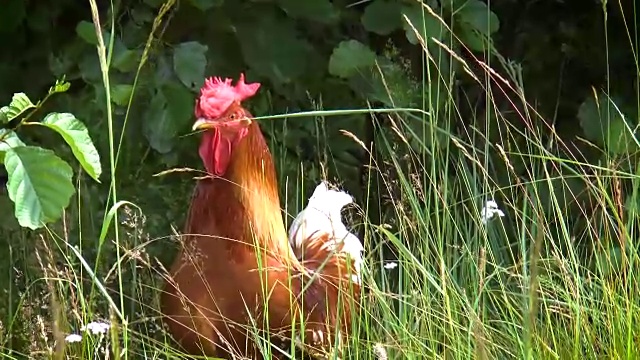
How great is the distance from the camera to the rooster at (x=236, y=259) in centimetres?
170

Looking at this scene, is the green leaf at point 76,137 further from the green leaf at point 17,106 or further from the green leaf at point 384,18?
the green leaf at point 384,18

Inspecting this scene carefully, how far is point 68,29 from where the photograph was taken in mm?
2326

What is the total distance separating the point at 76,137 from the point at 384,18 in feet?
3.75

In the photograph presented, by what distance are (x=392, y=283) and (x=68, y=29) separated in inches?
38.6

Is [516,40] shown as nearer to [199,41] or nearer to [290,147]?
[290,147]

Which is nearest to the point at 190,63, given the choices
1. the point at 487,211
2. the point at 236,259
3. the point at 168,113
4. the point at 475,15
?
the point at 168,113

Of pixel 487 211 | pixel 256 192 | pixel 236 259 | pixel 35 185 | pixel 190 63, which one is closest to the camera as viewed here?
pixel 35 185

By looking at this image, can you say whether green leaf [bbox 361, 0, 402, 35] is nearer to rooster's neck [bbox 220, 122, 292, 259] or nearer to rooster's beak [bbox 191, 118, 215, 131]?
rooster's neck [bbox 220, 122, 292, 259]

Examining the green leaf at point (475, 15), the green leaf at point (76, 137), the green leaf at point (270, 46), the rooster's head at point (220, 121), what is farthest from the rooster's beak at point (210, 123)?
the green leaf at point (76, 137)

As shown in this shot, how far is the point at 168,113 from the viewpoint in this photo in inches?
79.0

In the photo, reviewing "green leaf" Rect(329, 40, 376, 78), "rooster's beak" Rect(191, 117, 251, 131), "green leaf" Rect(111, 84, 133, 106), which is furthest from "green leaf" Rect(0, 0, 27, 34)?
"green leaf" Rect(329, 40, 376, 78)

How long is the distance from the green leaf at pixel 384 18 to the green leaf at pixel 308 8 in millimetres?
92

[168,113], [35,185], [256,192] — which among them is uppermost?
[35,185]

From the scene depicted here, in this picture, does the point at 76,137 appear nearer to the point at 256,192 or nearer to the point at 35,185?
the point at 35,185
